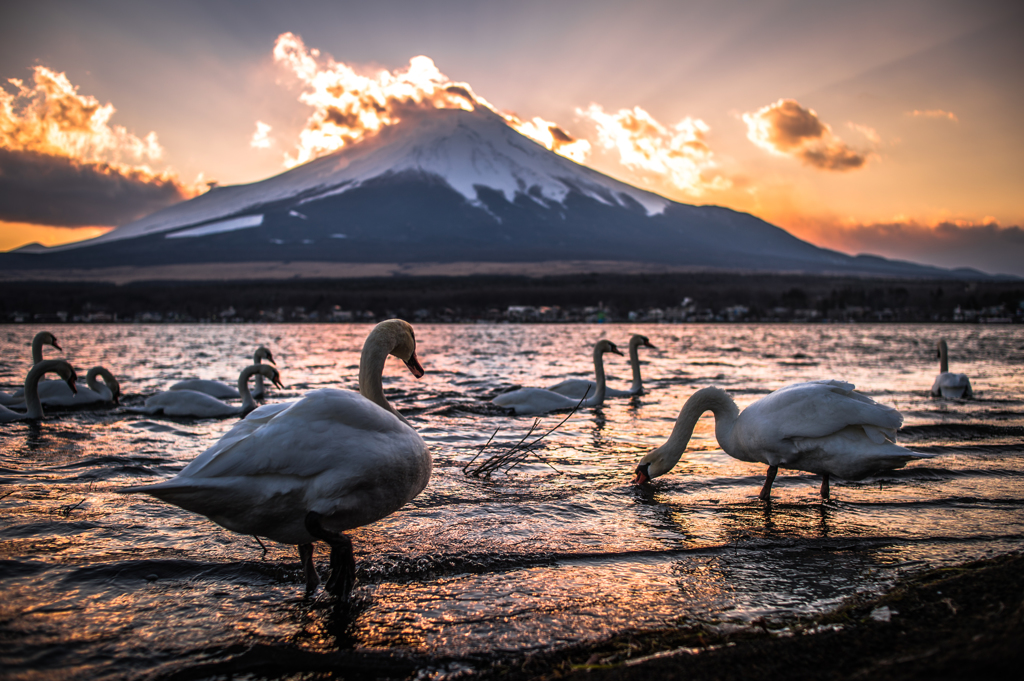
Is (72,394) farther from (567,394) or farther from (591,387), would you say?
(591,387)

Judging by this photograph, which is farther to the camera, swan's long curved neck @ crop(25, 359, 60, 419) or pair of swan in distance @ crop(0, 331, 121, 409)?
pair of swan in distance @ crop(0, 331, 121, 409)

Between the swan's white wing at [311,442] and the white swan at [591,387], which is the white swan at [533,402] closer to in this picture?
the white swan at [591,387]

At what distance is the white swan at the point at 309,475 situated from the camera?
3328 mm

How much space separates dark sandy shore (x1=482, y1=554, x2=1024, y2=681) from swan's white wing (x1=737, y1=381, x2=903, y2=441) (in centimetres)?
207

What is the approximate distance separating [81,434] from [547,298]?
6741cm

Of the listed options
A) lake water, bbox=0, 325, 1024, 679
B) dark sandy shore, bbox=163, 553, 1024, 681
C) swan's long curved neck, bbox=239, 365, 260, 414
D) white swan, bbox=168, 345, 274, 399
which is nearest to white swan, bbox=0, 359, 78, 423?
lake water, bbox=0, 325, 1024, 679

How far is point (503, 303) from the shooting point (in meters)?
72.2

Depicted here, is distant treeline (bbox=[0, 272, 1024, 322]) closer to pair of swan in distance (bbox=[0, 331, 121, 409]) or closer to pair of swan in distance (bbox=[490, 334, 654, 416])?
pair of swan in distance (bbox=[490, 334, 654, 416])

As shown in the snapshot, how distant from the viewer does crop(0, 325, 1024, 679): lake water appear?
10.2 ft

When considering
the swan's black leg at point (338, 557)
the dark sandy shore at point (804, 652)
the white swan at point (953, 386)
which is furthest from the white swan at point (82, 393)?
the white swan at point (953, 386)

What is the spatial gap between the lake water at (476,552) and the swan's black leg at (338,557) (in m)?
0.12

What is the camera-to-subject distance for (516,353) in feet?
82.3

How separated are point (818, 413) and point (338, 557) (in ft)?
14.0

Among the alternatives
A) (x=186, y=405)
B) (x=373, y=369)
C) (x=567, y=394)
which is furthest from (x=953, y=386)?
(x=186, y=405)
